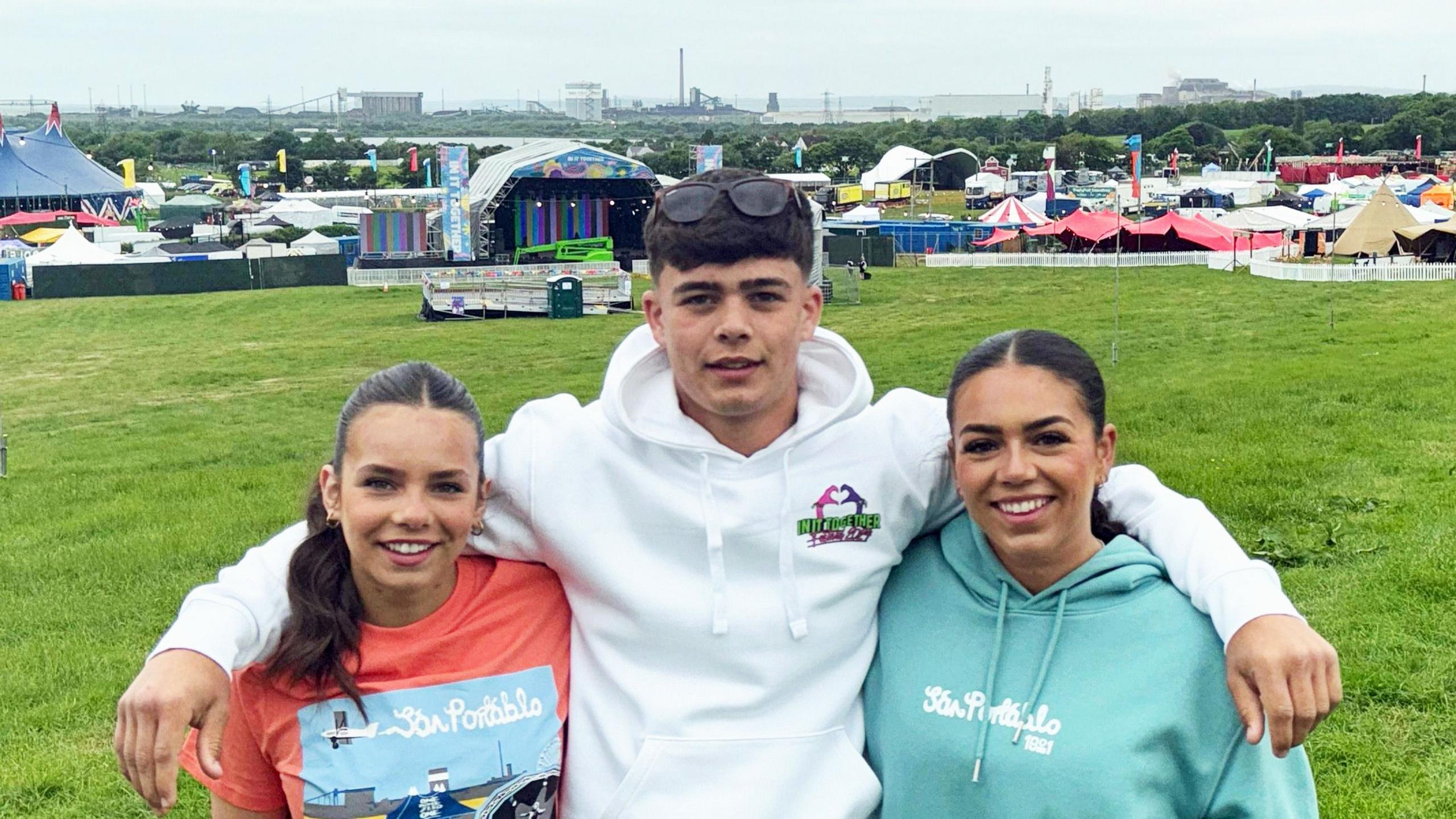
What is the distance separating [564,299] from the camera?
33.8m

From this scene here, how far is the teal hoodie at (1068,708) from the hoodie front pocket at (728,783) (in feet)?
0.46

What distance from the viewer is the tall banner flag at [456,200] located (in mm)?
42219

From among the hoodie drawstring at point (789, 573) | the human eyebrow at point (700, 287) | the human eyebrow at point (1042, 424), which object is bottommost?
the hoodie drawstring at point (789, 573)

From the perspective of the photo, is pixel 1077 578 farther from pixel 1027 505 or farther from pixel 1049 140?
pixel 1049 140

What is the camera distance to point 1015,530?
2.68 m

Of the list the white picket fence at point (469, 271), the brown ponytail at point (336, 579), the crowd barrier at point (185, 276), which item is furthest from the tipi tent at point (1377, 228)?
the brown ponytail at point (336, 579)

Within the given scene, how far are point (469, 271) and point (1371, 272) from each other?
876 inches

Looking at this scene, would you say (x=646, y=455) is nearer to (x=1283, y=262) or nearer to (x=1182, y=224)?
(x=1283, y=262)

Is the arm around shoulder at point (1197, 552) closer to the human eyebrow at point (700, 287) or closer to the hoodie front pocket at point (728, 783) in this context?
the hoodie front pocket at point (728, 783)

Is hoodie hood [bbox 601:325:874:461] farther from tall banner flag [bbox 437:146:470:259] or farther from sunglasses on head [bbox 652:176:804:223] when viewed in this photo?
tall banner flag [bbox 437:146:470:259]

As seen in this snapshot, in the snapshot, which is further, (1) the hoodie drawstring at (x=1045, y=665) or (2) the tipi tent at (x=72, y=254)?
(2) the tipi tent at (x=72, y=254)

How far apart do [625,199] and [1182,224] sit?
17793 millimetres

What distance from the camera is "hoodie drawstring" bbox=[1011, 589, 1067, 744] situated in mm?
2600

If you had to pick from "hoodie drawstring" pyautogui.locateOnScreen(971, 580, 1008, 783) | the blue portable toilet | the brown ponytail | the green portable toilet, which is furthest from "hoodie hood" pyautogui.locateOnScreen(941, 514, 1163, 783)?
the blue portable toilet
